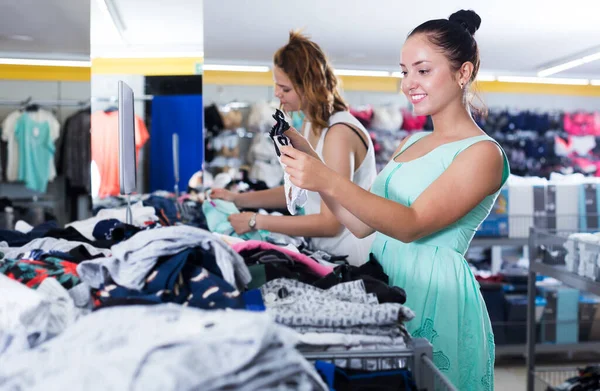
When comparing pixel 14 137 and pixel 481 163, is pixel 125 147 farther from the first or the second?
pixel 14 137

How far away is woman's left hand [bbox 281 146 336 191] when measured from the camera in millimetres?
1435

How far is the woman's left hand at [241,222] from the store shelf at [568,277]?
5.52 ft

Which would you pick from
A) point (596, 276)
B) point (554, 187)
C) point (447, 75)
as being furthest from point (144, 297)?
point (554, 187)

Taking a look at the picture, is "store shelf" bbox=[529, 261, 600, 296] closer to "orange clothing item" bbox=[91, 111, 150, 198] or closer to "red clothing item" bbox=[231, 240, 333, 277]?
"red clothing item" bbox=[231, 240, 333, 277]

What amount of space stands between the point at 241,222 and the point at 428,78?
95cm

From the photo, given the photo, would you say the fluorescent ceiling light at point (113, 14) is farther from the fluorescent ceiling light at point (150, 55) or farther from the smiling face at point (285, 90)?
the smiling face at point (285, 90)

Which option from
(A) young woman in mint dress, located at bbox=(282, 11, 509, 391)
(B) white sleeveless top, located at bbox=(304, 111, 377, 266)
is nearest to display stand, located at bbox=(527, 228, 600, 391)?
(B) white sleeveless top, located at bbox=(304, 111, 377, 266)

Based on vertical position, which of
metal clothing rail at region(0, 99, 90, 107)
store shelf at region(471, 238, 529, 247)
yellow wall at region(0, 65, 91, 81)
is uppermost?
yellow wall at region(0, 65, 91, 81)

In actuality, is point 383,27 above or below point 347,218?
above

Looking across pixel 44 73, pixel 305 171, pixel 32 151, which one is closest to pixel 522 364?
pixel 305 171

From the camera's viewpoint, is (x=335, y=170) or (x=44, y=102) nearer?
(x=335, y=170)

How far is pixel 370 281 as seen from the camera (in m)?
1.25

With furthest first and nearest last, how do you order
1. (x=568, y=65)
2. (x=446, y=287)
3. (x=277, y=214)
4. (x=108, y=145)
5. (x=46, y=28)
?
(x=568, y=65) < (x=46, y=28) < (x=108, y=145) < (x=277, y=214) < (x=446, y=287)

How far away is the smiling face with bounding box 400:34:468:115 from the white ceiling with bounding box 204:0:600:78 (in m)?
3.84
